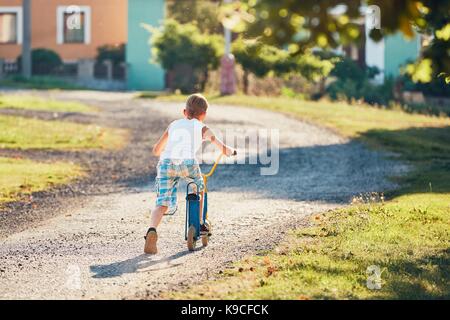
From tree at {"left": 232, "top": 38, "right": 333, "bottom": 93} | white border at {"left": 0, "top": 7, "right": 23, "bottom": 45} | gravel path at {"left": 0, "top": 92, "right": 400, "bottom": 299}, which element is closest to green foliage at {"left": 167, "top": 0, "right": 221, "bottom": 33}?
white border at {"left": 0, "top": 7, "right": 23, "bottom": 45}

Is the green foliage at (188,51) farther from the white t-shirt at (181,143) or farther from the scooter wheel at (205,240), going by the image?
the white t-shirt at (181,143)

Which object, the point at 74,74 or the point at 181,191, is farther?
the point at 74,74

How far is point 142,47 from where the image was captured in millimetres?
45219

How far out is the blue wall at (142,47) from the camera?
44656 millimetres

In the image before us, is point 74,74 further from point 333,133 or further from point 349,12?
point 349,12

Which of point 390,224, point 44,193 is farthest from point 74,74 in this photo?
point 390,224

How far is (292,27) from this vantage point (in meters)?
6.70

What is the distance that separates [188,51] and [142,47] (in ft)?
23.9

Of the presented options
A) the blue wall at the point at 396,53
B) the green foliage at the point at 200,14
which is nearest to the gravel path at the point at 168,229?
the blue wall at the point at 396,53

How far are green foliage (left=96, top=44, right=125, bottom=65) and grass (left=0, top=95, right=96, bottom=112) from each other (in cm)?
1379

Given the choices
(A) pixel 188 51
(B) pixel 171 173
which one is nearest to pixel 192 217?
(B) pixel 171 173

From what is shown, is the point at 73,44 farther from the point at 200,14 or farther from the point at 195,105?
the point at 195,105

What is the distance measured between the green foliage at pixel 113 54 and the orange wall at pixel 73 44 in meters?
1.38
